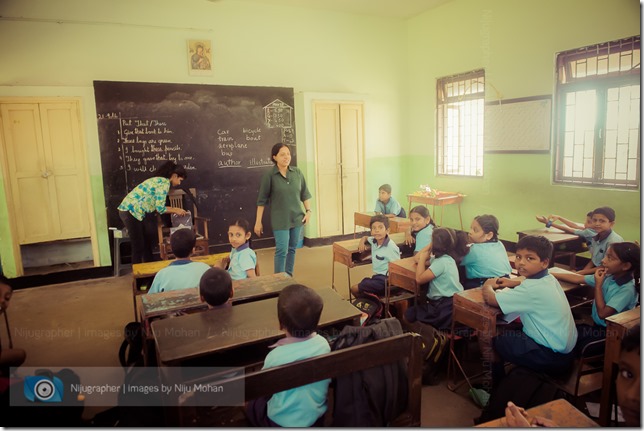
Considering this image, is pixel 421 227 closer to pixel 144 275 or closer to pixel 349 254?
pixel 349 254

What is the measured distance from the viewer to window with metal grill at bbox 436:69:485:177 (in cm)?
572

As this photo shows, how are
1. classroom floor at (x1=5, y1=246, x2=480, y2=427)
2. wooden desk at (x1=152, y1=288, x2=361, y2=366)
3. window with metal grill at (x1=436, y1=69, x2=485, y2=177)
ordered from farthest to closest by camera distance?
window with metal grill at (x1=436, y1=69, x2=485, y2=177) → classroom floor at (x1=5, y1=246, x2=480, y2=427) → wooden desk at (x1=152, y1=288, x2=361, y2=366)

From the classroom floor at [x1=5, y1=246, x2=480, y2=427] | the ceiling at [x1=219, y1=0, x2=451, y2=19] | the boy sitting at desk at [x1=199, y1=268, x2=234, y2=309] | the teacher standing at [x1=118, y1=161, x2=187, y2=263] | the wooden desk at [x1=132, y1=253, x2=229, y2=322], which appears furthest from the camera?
the ceiling at [x1=219, y1=0, x2=451, y2=19]

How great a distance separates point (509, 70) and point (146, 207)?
4252 mm

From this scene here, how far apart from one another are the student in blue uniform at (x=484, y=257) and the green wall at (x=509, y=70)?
6.95ft

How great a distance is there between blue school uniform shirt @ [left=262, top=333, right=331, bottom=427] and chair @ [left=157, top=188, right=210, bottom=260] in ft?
9.53

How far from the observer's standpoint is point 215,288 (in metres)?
2.03

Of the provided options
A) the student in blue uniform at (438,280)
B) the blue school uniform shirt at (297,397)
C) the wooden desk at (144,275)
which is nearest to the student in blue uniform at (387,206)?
the student in blue uniform at (438,280)

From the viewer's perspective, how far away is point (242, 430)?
1.48m

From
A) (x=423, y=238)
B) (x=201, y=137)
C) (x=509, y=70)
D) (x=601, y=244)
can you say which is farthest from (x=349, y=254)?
(x=509, y=70)

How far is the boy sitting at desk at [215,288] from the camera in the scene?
6.67ft

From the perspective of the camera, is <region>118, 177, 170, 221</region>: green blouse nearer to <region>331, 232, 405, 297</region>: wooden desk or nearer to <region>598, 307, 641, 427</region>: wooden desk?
<region>331, 232, 405, 297</region>: wooden desk

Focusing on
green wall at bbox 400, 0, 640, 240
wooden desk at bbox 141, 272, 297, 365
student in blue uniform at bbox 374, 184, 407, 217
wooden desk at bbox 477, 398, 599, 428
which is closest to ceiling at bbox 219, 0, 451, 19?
green wall at bbox 400, 0, 640, 240

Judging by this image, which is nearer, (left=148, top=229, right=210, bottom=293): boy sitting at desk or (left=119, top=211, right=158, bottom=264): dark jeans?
(left=148, top=229, right=210, bottom=293): boy sitting at desk
